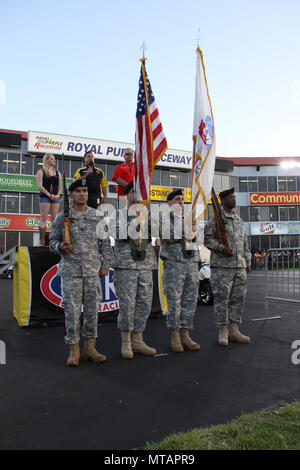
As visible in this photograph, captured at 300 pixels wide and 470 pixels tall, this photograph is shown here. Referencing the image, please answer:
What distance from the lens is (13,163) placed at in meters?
27.9

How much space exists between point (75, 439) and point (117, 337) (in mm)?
2978

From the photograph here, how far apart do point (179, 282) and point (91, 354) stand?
133 centimetres

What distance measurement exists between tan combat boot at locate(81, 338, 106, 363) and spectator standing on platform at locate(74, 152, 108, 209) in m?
2.71

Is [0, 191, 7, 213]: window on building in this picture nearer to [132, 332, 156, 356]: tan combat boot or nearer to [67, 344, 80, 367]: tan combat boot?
[132, 332, 156, 356]: tan combat boot

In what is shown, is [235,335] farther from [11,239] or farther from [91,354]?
[11,239]

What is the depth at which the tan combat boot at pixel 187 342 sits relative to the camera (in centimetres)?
445

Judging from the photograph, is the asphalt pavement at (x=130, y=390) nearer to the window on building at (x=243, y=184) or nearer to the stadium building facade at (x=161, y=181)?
the stadium building facade at (x=161, y=181)

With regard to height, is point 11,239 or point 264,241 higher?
point 264,241

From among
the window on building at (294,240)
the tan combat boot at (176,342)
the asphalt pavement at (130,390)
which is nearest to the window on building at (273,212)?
the window on building at (294,240)

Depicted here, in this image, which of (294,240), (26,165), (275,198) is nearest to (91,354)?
(26,165)

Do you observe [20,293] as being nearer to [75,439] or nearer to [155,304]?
[155,304]

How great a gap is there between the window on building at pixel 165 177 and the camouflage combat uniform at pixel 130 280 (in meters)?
29.3

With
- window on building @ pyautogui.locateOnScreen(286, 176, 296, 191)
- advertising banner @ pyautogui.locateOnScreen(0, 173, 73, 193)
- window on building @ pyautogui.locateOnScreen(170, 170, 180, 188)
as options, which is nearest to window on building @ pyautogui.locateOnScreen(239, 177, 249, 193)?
window on building @ pyautogui.locateOnScreen(286, 176, 296, 191)
